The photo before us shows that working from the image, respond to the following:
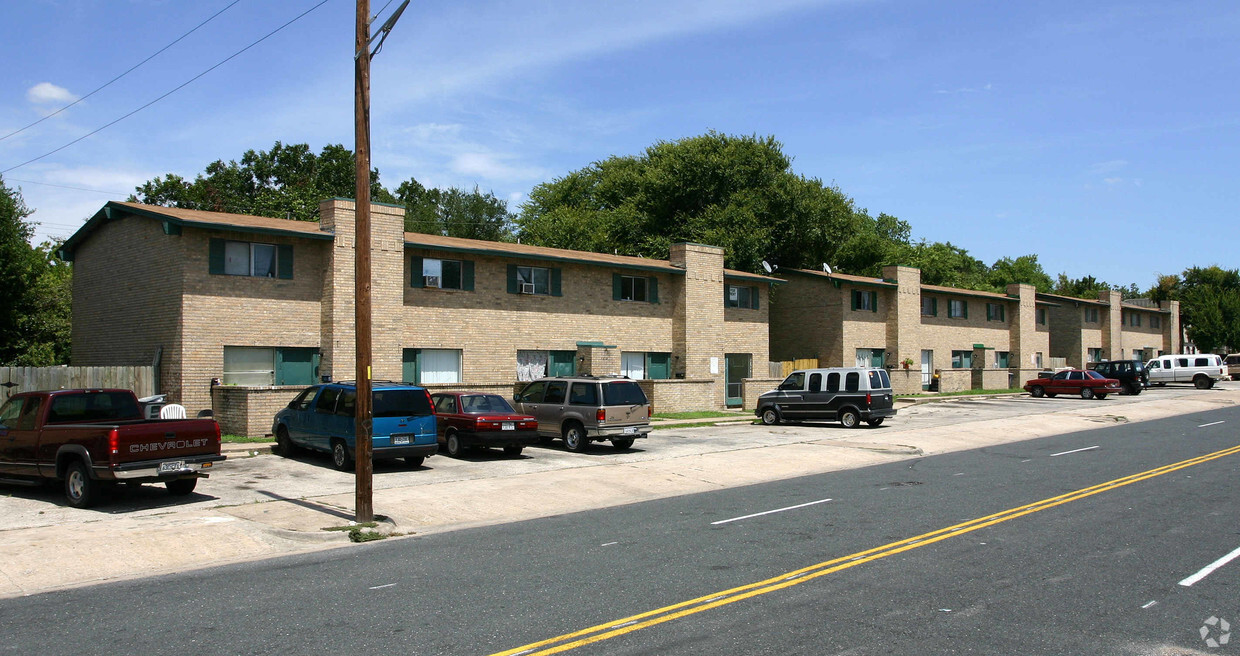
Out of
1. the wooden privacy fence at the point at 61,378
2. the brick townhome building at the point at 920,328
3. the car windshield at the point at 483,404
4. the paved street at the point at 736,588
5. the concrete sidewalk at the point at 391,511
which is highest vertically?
the brick townhome building at the point at 920,328

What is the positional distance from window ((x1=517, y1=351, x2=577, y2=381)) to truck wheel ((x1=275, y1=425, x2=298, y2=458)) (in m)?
11.2

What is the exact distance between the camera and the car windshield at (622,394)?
2112 centimetres

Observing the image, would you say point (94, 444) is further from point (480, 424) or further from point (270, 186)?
point (270, 186)

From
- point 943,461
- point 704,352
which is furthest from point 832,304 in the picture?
point 943,461

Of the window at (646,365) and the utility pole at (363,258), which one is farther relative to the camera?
the window at (646,365)

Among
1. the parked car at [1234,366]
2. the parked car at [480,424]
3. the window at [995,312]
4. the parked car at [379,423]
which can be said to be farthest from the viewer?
the parked car at [1234,366]

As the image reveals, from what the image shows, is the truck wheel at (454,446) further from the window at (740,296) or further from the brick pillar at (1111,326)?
the brick pillar at (1111,326)

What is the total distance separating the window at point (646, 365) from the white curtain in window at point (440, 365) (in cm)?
716

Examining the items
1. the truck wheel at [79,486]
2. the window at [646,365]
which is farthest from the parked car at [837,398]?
the truck wheel at [79,486]

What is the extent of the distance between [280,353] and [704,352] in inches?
647

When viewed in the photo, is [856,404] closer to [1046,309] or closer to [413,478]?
[413,478]

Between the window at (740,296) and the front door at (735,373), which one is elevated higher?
the window at (740,296)

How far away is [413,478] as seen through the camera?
16.8 metres

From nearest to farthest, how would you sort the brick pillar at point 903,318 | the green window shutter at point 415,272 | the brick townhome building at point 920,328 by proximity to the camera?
1. the green window shutter at point 415,272
2. the brick townhome building at point 920,328
3. the brick pillar at point 903,318
